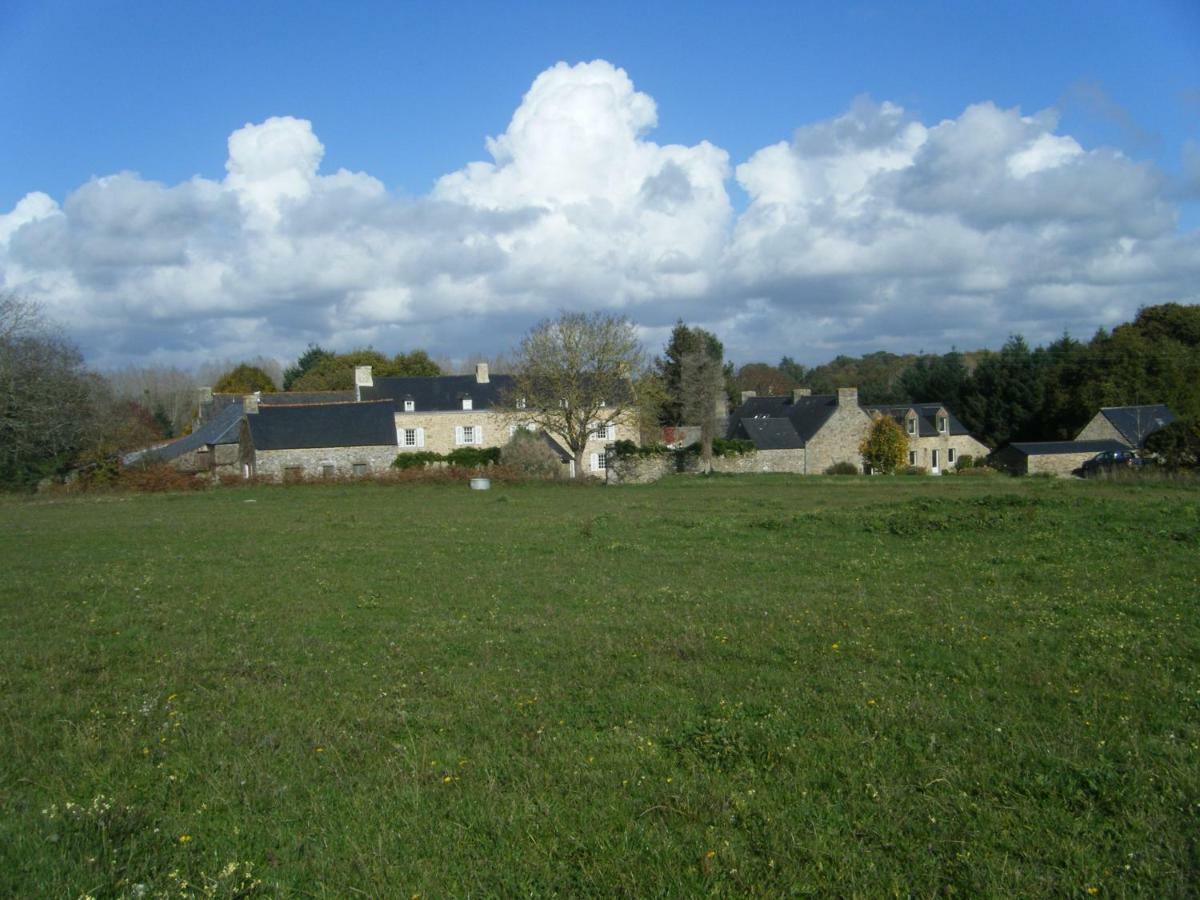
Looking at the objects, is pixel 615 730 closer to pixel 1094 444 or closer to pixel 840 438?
pixel 840 438

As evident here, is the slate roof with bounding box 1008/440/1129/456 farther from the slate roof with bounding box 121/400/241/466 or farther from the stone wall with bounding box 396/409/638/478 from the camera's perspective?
the slate roof with bounding box 121/400/241/466

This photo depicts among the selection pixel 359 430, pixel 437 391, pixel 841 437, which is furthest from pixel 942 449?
pixel 359 430

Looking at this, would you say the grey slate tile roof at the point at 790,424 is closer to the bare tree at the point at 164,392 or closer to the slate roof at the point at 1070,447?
the slate roof at the point at 1070,447

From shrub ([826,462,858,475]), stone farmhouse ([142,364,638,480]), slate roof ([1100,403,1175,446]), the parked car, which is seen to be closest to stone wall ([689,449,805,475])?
shrub ([826,462,858,475])

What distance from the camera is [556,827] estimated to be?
5289 millimetres

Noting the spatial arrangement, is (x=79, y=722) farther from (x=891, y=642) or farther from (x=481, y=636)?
(x=891, y=642)

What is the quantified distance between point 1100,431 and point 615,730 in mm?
69435

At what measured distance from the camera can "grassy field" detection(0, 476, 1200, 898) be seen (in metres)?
4.86

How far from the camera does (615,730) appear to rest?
22.3 ft

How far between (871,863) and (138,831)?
14.1 feet

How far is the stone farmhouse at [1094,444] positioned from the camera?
61.1m

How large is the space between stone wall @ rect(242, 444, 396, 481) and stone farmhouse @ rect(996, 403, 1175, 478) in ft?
140

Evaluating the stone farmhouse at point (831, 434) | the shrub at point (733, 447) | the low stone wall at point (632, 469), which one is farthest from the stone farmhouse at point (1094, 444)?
the low stone wall at point (632, 469)

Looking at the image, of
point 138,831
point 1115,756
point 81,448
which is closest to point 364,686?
point 138,831
